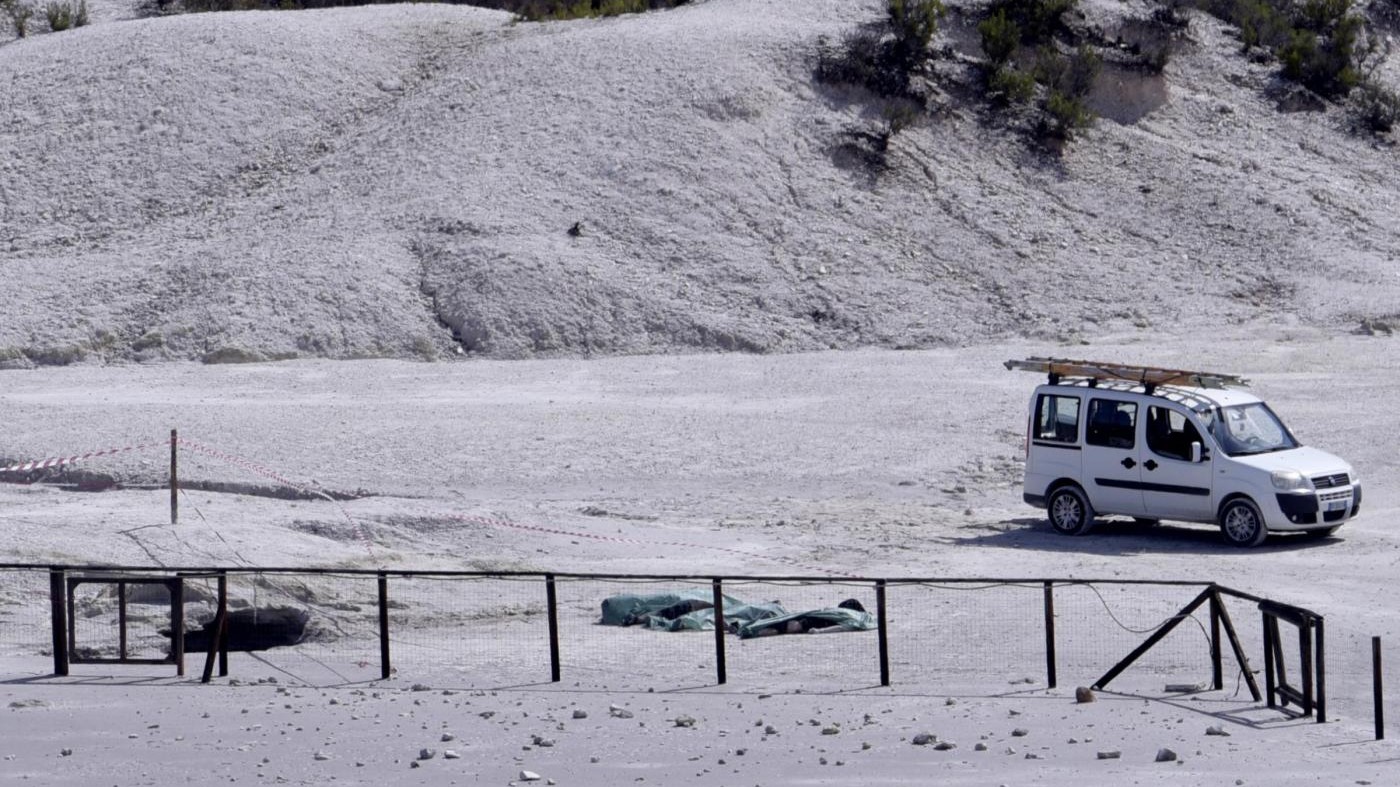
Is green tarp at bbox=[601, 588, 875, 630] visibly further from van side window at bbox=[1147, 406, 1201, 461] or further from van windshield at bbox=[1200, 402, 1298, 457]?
van windshield at bbox=[1200, 402, 1298, 457]

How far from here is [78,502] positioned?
18.3 metres

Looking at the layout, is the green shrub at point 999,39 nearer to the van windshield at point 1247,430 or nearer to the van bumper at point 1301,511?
the van windshield at point 1247,430

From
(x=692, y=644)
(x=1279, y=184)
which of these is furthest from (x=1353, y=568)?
(x=1279, y=184)

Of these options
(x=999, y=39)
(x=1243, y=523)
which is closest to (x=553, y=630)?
(x=1243, y=523)

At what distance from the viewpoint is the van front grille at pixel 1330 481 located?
1692cm

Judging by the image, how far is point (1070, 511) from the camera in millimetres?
18109

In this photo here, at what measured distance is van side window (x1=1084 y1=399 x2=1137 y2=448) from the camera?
1777 cm

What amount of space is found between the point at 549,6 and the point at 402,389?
86.4 ft

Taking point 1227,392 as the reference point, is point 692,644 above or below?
below

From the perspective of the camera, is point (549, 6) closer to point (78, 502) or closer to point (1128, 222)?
point (1128, 222)

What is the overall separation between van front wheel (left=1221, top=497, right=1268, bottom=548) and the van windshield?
20.6 inches

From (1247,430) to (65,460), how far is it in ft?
41.7

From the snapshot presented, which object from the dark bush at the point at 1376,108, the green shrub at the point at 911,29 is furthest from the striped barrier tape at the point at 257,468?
the dark bush at the point at 1376,108

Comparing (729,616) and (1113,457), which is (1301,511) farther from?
(729,616)
